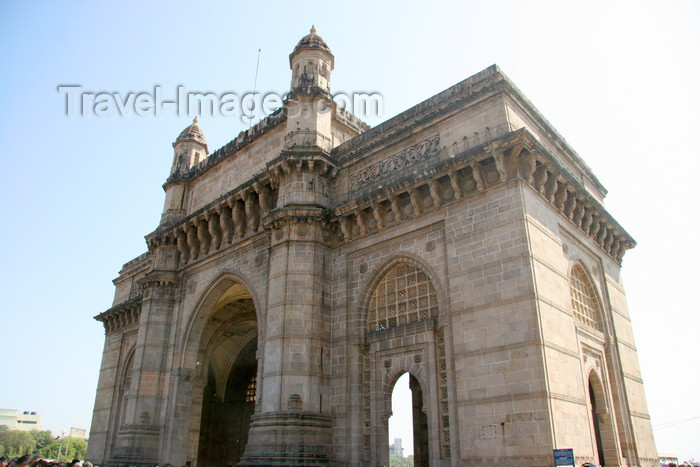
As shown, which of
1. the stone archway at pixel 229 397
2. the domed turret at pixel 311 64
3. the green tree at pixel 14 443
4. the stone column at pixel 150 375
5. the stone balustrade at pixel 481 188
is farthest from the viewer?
the green tree at pixel 14 443

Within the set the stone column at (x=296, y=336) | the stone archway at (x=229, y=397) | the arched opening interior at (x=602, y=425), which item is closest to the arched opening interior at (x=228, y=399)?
the stone archway at (x=229, y=397)

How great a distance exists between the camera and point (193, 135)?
23.7 m

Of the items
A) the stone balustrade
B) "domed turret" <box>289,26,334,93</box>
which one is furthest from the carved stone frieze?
"domed turret" <box>289,26,334,93</box>

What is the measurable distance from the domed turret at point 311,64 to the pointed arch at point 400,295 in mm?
6595

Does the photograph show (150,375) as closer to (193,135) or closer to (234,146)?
(234,146)

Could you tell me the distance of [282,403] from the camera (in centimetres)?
1370

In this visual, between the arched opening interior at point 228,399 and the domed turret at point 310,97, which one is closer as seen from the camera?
the domed turret at point 310,97

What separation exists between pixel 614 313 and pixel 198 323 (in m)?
13.6

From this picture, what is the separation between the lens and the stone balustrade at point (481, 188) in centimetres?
1252

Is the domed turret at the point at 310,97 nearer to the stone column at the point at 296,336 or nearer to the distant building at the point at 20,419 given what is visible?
the stone column at the point at 296,336

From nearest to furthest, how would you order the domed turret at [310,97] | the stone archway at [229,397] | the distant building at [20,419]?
the domed turret at [310,97] < the stone archway at [229,397] < the distant building at [20,419]

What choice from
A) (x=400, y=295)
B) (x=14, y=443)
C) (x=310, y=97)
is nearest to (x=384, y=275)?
(x=400, y=295)

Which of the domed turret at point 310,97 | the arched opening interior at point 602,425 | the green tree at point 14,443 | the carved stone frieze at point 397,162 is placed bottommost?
the arched opening interior at point 602,425

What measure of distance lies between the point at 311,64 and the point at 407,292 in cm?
860
